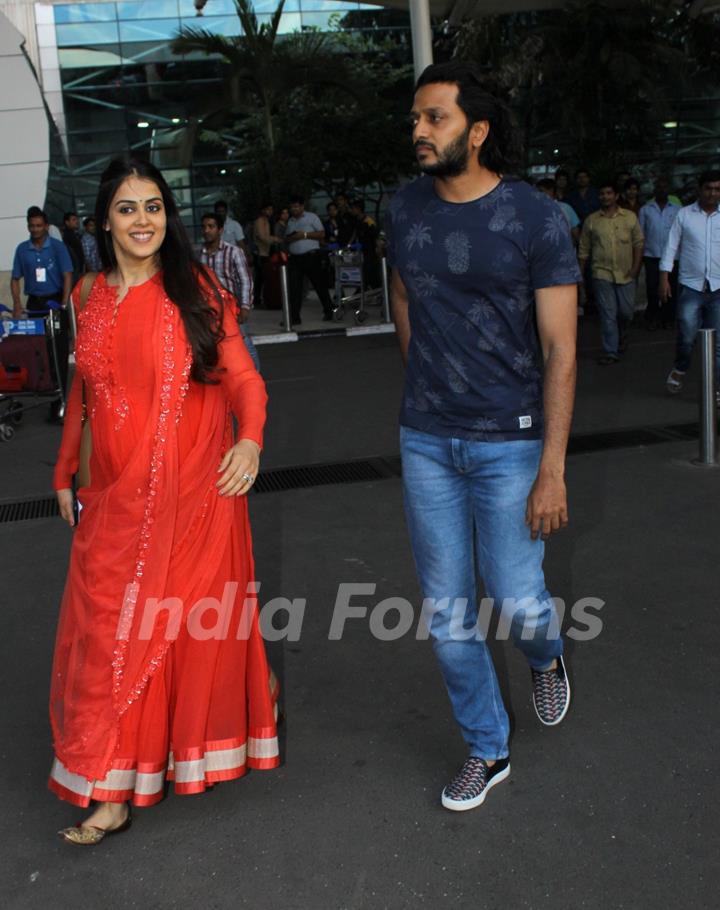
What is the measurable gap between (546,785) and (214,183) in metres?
33.5

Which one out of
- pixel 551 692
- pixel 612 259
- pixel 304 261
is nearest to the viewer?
pixel 551 692

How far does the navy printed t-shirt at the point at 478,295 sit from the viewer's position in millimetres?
3326

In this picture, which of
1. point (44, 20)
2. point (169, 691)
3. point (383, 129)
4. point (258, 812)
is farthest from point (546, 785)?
point (44, 20)

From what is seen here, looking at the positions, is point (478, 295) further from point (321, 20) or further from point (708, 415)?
point (321, 20)

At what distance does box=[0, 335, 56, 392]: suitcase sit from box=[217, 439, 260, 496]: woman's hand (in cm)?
738

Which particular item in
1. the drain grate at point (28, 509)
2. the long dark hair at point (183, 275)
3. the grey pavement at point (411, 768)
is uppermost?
the long dark hair at point (183, 275)

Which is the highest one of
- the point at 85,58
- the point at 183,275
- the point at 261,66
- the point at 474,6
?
the point at 85,58

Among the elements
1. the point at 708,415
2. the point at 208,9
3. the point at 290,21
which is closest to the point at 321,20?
the point at 290,21

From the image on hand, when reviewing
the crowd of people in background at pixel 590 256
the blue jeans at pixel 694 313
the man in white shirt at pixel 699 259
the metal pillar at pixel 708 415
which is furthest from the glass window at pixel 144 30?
the metal pillar at pixel 708 415

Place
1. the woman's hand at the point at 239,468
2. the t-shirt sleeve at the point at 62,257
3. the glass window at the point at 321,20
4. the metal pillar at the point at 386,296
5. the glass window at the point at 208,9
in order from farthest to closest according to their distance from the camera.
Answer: the glass window at the point at 208,9 → the glass window at the point at 321,20 → the metal pillar at the point at 386,296 → the t-shirt sleeve at the point at 62,257 → the woman's hand at the point at 239,468

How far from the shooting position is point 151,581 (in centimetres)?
354

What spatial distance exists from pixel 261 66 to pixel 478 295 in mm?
23187

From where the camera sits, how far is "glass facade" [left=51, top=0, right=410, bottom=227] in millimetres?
35344

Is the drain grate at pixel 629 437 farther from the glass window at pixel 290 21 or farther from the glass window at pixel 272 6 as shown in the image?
the glass window at pixel 272 6
